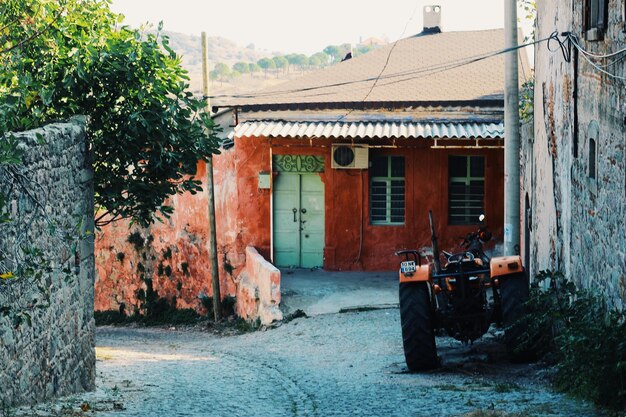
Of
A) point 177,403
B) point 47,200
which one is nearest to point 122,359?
point 177,403

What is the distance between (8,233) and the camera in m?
8.32

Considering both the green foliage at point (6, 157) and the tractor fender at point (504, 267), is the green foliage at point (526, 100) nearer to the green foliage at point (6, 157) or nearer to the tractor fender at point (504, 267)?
the tractor fender at point (504, 267)

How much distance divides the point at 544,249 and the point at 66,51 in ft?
24.2

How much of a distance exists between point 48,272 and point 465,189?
12691mm

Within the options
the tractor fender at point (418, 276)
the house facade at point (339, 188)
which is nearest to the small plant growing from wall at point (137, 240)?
the house facade at point (339, 188)

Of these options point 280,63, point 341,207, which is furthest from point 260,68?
point 341,207

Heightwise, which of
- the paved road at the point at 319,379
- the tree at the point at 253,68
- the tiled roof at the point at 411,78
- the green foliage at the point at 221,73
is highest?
the tree at the point at 253,68

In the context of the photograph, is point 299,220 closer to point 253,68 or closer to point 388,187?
point 388,187

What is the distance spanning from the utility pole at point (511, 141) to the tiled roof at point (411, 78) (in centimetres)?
529

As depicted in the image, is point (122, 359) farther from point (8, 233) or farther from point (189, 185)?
point (8, 233)

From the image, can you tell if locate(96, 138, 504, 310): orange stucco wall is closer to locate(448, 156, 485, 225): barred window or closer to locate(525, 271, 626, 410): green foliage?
locate(448, 156, 485, 225): barred window

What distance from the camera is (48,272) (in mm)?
9422

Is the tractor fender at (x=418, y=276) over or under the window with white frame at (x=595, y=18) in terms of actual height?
under

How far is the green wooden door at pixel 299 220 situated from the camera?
68.8 ft
